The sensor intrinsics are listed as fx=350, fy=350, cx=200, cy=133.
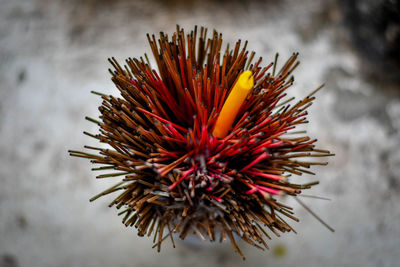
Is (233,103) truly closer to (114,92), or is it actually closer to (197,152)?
Result: (197,152)

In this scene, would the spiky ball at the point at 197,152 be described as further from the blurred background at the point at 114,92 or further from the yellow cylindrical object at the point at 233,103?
the blurred background at the point at 114,92

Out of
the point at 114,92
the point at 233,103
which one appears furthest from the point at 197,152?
the point at 114,92

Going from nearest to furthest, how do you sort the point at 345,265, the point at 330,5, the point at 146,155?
the point at 146,155, the point at 345,265, the point at 330,5

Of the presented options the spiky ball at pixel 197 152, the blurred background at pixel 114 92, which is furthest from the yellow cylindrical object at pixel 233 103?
the blurred background at pixel 114 92

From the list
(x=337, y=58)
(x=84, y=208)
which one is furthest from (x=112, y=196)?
(x=337, y=58)

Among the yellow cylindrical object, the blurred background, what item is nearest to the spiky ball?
the yellow cylindrical object

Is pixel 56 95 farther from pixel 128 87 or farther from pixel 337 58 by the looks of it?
pixel 337 58
